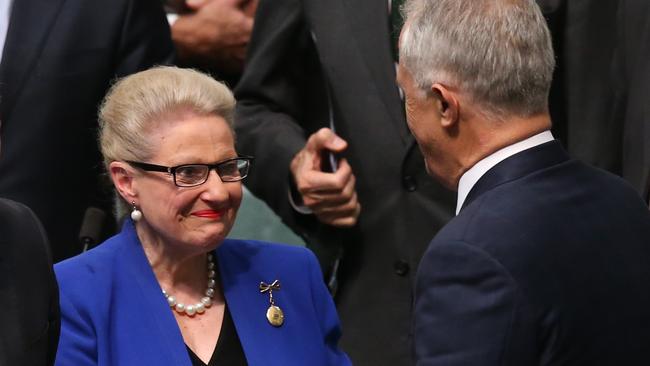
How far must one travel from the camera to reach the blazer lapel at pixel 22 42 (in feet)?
13.3

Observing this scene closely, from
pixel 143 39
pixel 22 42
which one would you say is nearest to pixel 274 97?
pixel 143 39

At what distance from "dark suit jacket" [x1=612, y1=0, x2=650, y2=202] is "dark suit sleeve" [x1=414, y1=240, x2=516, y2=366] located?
1.17 metres

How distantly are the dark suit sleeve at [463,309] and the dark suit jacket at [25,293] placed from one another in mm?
737

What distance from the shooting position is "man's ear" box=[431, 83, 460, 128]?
2.71 meters

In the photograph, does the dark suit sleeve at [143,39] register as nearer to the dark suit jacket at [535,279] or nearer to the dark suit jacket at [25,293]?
the dark suit jacket at [25,293]

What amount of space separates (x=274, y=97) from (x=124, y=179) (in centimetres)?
95

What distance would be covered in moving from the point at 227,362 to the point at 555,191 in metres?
1.13

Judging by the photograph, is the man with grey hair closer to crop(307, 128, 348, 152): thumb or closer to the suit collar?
the suit collar

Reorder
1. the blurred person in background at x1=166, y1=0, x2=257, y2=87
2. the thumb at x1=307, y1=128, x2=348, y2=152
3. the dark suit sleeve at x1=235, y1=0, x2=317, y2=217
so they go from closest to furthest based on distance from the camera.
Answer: the thumb at x1=307, y1=128, x2=348, y2=152
the dark suit sleeve at x1=235, y1=0, x2=317, y2=217
the blurred person in background at x1=166, y1=0, x2=257, y2=87

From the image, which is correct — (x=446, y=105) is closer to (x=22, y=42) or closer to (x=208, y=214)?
(x=208, y=214)

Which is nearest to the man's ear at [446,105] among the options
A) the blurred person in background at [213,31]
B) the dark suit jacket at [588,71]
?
the dark suit jacket at [588,71]

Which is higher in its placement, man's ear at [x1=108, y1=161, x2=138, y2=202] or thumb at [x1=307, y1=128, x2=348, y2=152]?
man's ear at [x1=108, y1=161, x2=138, y2=202]

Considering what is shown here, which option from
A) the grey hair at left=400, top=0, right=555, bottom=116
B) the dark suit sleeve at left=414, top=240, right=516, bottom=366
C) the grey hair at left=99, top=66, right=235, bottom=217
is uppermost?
the grey hair at left=400, top=0, right=555, bottom=116

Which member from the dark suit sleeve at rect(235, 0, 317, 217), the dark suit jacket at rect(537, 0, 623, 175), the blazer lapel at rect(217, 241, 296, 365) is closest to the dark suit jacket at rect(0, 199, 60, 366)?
the blazer lapel at rect(217, 241, 296, 365)
